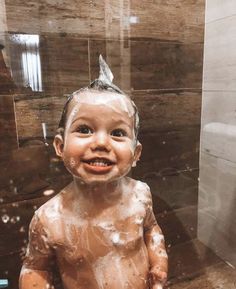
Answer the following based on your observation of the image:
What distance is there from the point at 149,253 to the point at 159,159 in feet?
2.17

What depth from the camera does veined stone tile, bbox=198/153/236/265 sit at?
1.63 meters

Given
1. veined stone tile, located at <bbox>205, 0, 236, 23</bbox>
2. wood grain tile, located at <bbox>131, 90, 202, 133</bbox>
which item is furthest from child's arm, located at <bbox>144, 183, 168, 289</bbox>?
veined stone tile, located at <bbox>205, 0, 236, 23</bbox>

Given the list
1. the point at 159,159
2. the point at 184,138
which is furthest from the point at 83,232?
the point at 184,138

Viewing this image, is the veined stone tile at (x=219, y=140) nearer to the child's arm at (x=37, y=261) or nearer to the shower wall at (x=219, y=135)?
the shower wall at (x=219, y=135)

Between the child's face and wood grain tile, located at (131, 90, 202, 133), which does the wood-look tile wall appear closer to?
wood grain tile, located at (131, 90, 202, 133)

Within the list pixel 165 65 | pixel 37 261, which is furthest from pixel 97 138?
pixel 165 65

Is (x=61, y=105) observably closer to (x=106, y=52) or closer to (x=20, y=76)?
(x=20, y=76)

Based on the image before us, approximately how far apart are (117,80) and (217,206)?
2.88 ft

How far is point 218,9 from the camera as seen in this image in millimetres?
1526

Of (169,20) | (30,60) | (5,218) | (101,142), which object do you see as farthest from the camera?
(169,20)

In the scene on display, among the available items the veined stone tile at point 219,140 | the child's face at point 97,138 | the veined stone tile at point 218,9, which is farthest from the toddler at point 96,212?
the veined stone tile at point 218,9

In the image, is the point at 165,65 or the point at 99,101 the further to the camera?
the point at 165,65

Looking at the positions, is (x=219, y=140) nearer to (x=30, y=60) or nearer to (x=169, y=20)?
(x=169, y=20)

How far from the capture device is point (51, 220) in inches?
37.0
